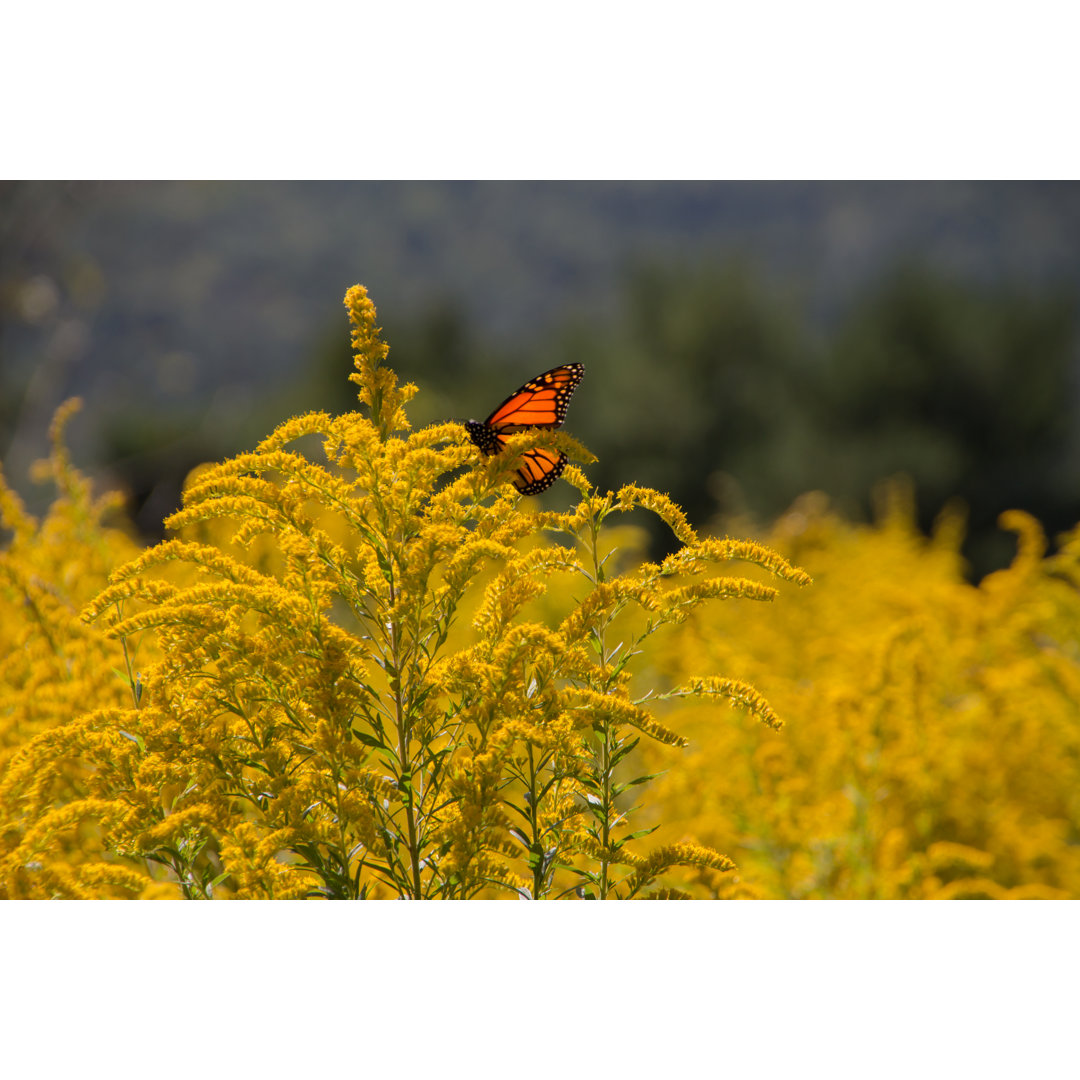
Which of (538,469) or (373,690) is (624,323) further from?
(373,690)

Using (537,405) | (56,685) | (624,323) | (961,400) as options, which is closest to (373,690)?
(537,405)

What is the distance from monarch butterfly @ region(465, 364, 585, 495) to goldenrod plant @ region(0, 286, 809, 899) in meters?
0.09

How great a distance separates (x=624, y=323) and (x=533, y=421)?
11.6 meters

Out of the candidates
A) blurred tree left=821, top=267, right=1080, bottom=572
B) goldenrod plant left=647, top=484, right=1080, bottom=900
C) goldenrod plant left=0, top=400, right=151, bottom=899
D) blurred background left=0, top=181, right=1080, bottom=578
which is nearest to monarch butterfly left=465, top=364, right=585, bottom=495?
goldenrod plant left=647, top=484, right=1080, bottom=900

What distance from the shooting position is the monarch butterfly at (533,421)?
2082 mm

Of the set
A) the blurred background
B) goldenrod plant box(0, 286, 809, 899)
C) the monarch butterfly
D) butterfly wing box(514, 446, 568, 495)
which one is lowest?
goldenrod plant box(0, 286, 809, 899)

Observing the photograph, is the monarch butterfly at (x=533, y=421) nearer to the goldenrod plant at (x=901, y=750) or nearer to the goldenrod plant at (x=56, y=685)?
the goldenrod plant at (x=901, y=750)

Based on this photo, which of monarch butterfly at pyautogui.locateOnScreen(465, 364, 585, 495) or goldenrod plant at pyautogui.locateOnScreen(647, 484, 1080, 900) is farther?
goldenrod plant at pyautogui.locateOnScreen(647, 484, 1080, 900)

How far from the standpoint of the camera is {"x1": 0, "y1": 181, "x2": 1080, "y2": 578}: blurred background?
5.40 m

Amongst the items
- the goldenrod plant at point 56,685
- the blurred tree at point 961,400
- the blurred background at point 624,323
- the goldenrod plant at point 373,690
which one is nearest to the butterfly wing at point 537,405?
the goldenrod plant at point 373,690

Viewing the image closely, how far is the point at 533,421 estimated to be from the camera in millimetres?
2135

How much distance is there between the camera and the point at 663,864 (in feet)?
6.16

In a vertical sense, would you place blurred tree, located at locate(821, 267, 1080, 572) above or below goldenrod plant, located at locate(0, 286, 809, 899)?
above

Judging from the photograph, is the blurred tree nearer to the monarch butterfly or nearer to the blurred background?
the blurred background
